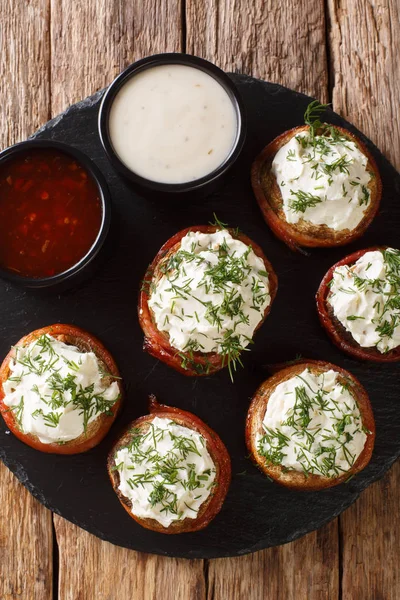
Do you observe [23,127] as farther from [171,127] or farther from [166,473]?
[166,473]

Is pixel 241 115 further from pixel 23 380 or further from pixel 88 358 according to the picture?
pixel 23 380

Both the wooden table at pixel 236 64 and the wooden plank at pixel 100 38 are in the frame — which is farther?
the wooden plank at pixel 100 38

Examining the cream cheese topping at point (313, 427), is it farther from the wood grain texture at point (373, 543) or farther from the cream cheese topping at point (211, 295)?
the wood grain texture at point (373, 543)

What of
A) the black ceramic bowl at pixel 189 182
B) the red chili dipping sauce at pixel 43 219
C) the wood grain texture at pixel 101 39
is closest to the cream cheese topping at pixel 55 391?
the red chili dipping sauce at pixel 43 219

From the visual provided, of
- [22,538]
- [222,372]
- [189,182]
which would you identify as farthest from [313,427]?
[22,538]

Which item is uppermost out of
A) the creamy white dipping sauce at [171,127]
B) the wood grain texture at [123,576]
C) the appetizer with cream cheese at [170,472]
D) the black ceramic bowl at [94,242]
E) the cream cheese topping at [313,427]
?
the creamy white dipping sauce at [171,127]
